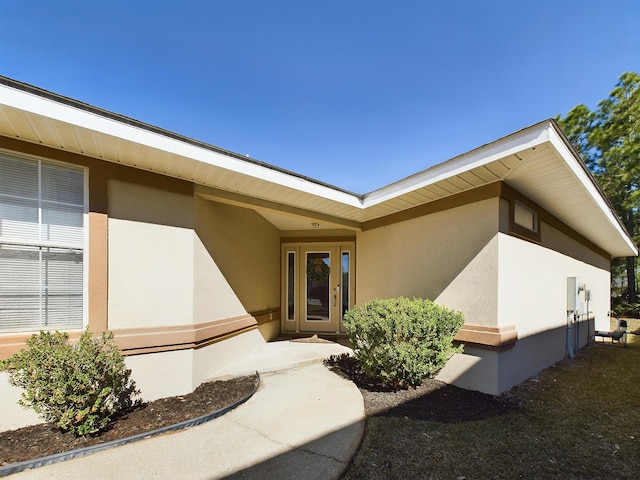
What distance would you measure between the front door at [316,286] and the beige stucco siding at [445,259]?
1.54 metres

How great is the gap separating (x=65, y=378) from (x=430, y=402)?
426 cm

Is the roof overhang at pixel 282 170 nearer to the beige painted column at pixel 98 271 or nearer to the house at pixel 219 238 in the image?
the house at pixel 219 238

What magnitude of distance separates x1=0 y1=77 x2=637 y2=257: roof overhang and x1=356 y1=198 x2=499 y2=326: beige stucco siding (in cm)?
43

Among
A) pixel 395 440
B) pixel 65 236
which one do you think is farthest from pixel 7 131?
pixel 395 440

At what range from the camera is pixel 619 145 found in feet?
53.2

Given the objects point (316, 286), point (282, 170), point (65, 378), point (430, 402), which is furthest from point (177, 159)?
point (316, 286)

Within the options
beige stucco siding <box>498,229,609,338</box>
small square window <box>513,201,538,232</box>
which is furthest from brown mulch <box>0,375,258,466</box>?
small square window <box>513,201,538,232</box>

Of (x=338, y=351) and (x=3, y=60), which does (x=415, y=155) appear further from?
(x=3, y=60)

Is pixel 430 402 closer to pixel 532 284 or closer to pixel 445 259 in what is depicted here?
pixel 445 259

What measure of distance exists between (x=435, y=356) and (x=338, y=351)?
101 inches

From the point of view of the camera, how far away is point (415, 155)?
28.9 feet

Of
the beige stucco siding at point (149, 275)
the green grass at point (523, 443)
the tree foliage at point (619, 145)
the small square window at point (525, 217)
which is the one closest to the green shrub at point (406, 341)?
the green grass at point (523, 443)

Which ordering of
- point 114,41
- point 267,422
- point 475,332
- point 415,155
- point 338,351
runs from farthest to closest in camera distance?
1. point 415,155
2. point 338,351
3. point 114,41
4. point 475,332
5. point 267,422

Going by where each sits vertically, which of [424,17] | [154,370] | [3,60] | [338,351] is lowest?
[338,351]
